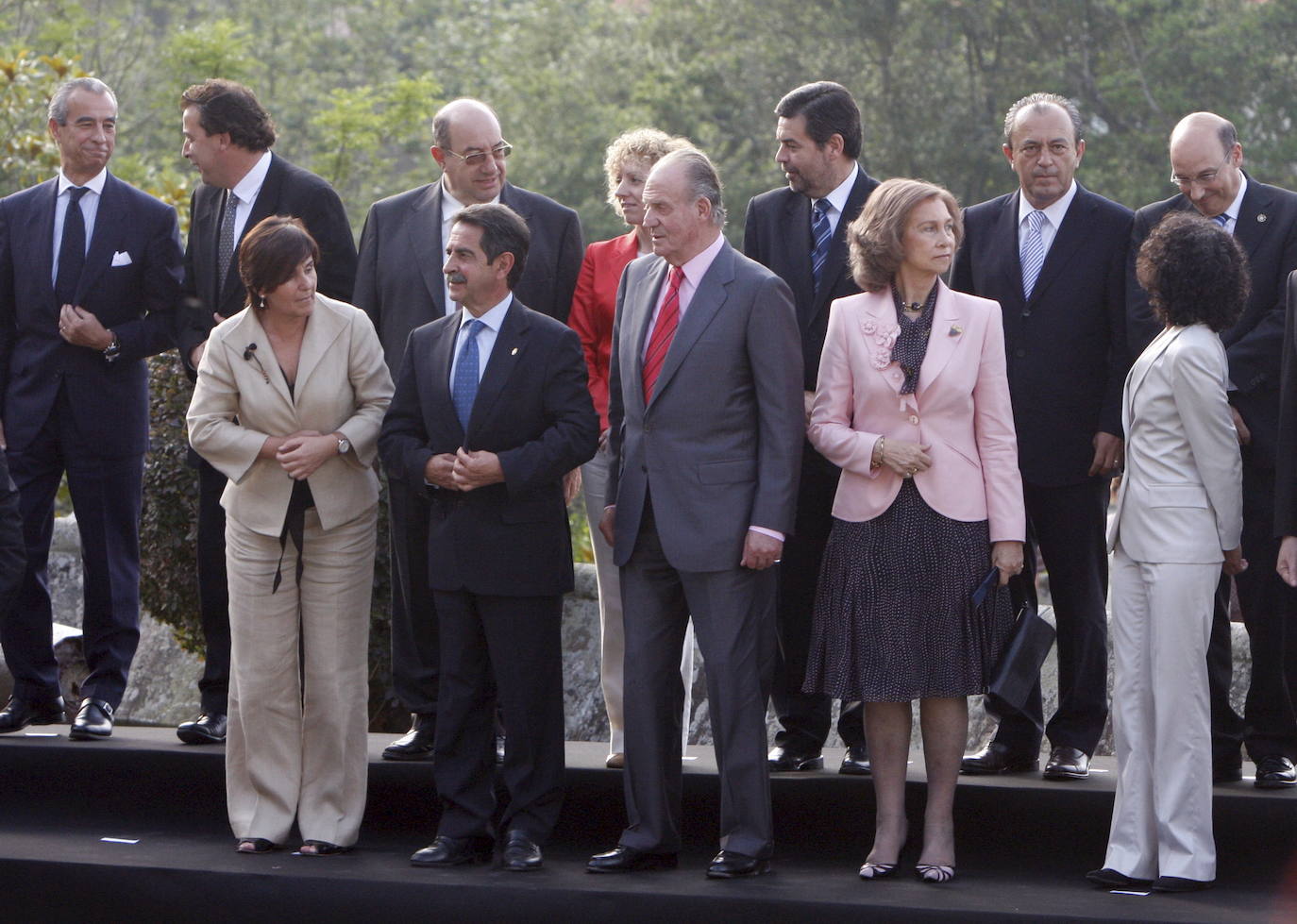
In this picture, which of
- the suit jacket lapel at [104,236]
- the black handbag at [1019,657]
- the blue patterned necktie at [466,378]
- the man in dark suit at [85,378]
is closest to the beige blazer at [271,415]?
the blue patterned necktie at [466,378]

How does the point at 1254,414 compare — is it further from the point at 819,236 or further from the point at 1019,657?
the point at 819,236

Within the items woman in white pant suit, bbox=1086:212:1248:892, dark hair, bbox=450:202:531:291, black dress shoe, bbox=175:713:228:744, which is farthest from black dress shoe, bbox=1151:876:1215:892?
black dress shoe, bbox=175:713:228:744

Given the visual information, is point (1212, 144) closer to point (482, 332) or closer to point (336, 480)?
point (482, 332)

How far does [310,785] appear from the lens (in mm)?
4668

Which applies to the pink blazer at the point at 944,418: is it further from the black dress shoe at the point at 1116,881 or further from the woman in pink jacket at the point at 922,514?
the black dress shoe at the point at 1116,881

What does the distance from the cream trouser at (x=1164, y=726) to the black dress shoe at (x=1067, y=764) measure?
1.80ft

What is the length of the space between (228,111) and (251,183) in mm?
238

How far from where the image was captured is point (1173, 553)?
13.6 ft

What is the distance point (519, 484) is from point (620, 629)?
0.86m

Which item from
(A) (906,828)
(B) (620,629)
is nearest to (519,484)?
(B) (620,629)

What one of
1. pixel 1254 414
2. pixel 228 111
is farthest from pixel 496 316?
pixel 1254 414

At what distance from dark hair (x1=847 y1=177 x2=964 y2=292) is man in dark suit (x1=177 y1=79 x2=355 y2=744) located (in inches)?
71.3

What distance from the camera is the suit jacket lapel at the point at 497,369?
4.50 meters

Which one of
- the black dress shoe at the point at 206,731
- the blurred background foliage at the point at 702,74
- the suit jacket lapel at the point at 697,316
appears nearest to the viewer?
the suit jacket lapel at the point at 697,316
